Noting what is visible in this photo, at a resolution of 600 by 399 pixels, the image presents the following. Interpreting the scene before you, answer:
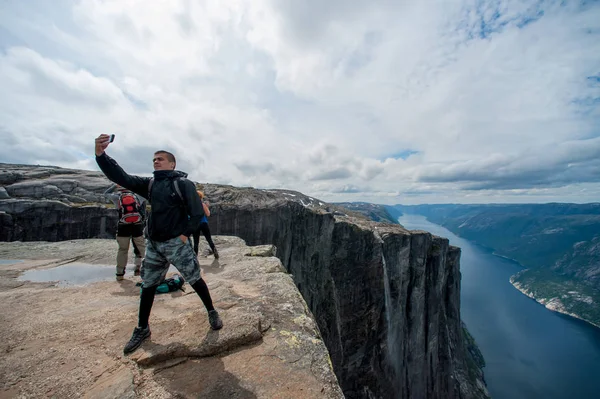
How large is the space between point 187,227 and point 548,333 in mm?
237653

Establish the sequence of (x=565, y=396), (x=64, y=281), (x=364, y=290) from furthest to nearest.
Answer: (x=565, y=396) → (x=364, y=290) → (x=64, y=281)

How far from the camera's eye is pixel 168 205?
5855 mm

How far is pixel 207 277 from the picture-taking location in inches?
418

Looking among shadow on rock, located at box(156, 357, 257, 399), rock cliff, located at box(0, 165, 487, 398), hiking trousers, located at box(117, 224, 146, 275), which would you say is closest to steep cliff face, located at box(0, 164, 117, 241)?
rock cliff, located at box(0, 165, 487, 398)

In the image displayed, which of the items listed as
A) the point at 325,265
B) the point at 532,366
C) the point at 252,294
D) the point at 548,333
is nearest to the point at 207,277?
the point at 252,294

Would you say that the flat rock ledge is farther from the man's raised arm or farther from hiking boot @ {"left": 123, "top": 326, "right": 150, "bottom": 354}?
the man's raised arm

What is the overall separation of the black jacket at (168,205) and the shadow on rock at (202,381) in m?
2.58

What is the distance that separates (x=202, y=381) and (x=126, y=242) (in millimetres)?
8219

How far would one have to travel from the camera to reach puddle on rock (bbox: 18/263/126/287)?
10.6 meters

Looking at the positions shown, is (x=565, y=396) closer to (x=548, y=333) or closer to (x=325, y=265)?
(x=548, y=333)

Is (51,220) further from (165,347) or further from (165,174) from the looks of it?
Result: (165,347)

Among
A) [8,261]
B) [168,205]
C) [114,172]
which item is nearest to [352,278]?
[8,261]

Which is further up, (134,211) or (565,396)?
(134,211)

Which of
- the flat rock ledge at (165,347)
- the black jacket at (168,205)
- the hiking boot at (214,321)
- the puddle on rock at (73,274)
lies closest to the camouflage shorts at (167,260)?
the black jacket at (168,205)
